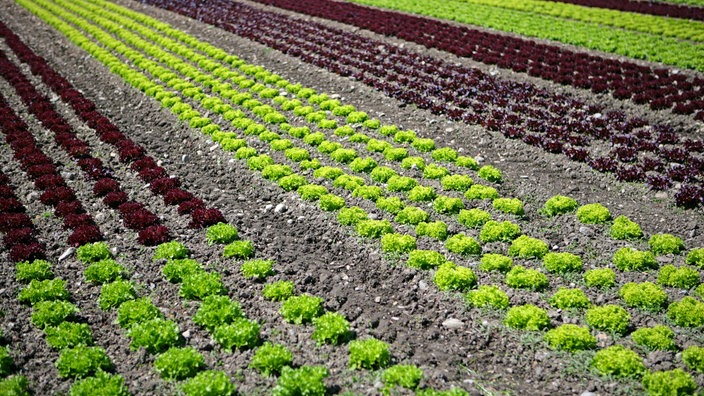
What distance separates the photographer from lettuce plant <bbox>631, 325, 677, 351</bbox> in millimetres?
7382

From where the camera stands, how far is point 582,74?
1944cm

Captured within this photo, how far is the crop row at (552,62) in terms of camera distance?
17.3m

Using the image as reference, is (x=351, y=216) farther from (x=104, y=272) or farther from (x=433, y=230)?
(x=104, y=272)

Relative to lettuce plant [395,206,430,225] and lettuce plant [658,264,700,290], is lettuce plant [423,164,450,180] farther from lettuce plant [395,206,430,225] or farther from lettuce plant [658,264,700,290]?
lettuce plant [658,264,700,290]

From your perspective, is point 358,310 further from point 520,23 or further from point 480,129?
point 520,23

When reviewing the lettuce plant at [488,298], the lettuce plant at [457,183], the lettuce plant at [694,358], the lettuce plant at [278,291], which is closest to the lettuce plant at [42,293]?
the lettuce plant at [278,291]

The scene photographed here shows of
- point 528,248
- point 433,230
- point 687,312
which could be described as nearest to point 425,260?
point 433,230

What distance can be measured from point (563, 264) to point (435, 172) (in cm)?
428

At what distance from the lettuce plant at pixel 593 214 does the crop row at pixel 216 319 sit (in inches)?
224

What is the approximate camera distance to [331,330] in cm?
788

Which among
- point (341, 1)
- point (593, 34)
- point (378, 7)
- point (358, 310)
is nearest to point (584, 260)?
point (358, 310)

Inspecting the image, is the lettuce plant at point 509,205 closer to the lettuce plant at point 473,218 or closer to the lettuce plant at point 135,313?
the lettuce plant at point 473,218

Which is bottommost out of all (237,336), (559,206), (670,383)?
(237,336)

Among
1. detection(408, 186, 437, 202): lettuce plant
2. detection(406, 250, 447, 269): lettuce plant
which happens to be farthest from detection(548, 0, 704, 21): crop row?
detection(406, 250, 447, 269): lettuce plant
